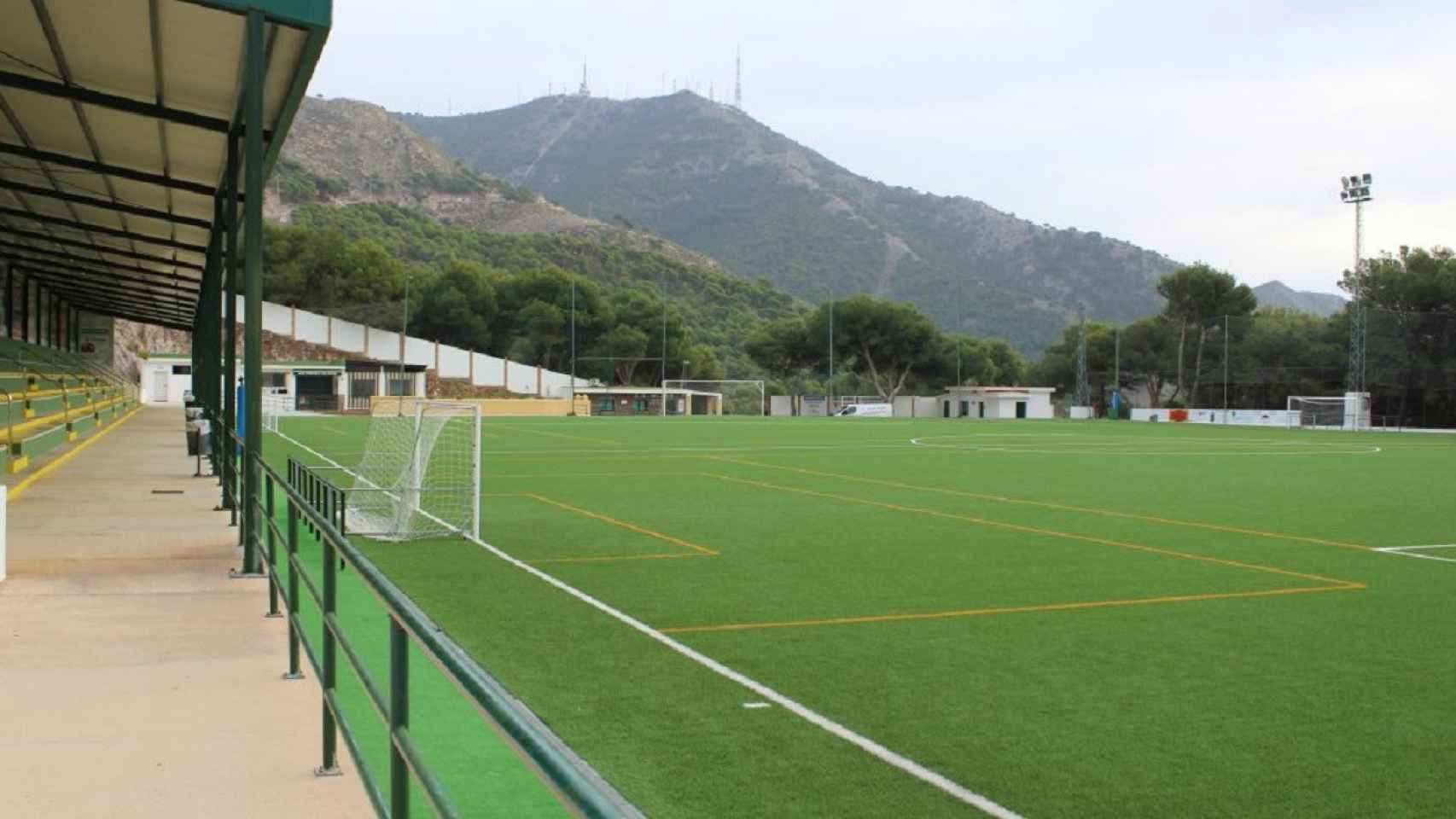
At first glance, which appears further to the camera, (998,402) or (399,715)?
(998,402)

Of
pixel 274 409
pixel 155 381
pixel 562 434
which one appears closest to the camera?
pixel 562 434

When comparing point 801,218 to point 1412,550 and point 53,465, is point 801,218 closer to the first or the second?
point 53,465

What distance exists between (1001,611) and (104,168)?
12964 mm

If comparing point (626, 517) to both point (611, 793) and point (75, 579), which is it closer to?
point (75, 579)

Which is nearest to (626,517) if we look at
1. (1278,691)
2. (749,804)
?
(1278,691)

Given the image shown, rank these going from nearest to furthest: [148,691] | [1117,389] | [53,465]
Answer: [148,691] → [53,465] → [1117,389]

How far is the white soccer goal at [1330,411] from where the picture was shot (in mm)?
55719

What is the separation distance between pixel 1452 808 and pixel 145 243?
1007 inches

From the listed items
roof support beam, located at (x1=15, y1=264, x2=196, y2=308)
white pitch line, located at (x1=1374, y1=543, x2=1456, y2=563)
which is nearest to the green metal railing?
white pitch line, located at (x1=1374, y1=543, x2=1456, y2=563)

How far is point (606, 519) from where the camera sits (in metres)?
15.6

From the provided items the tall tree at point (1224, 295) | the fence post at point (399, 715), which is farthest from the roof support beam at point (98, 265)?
the tall tree at point (1224, 295)

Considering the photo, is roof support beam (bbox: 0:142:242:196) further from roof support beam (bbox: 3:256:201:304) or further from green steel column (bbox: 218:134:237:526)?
roof support beam (bbox: 3:256:201:304)

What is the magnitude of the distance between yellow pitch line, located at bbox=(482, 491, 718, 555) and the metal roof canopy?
5.11 meters

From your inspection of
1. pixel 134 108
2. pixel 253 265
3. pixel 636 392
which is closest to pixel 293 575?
pixel 253 265
